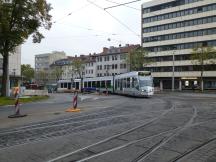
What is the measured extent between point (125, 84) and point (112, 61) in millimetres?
68673

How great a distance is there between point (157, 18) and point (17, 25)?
203ft

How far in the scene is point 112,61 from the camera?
356 feet

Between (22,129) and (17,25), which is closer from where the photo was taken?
(22,129)

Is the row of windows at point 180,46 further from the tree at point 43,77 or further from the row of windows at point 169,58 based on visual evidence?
the tree at point 43,77

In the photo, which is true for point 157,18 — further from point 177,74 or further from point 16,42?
point 16,42

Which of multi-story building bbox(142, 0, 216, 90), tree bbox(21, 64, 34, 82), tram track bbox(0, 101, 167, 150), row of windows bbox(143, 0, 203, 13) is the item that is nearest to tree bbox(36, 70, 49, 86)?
tree bbox(21, 64, 34, 82)

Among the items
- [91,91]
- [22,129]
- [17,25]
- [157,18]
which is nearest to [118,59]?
[157,18]

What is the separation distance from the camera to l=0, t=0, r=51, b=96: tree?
3098 centimetres

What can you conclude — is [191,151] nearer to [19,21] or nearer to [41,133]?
[41,133]

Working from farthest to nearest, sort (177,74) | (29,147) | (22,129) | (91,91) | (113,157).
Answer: (177,74), (91,91), (22,129), (29,147), (113,157)

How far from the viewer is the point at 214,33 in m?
73.9

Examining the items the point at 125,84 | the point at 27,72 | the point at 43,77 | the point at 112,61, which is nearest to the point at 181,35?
the point at 112,61

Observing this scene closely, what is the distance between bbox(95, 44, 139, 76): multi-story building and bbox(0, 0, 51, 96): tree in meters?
68.2

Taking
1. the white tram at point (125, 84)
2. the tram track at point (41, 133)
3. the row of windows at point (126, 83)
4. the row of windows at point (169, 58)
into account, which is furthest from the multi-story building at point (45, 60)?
the tram track at point (41, 133)
